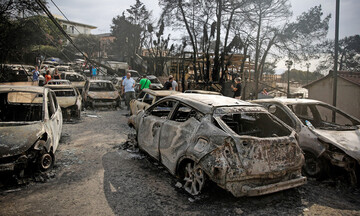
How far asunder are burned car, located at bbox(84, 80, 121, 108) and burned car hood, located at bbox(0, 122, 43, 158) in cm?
751

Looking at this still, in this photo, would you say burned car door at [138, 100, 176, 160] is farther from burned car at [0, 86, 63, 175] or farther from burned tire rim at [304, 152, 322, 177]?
burned tire rim at [304, 152, 322, 177]

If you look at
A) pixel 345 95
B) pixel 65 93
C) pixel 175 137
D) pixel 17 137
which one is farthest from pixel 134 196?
pixel 345 95

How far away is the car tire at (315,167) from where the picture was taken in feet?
15.1

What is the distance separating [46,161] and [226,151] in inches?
124

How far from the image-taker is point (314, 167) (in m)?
4.75

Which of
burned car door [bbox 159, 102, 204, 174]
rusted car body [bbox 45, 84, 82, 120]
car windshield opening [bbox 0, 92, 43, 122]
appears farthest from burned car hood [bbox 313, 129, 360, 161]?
rusted car body [bbox 45, 84, 82, 120]

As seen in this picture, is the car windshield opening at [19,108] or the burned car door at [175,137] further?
the car windshield opening at [19,108]

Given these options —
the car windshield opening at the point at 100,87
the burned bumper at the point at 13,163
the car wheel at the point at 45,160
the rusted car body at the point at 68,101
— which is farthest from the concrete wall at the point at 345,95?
the burned bumper at the point at 13,163

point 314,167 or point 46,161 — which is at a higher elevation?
point 46,161

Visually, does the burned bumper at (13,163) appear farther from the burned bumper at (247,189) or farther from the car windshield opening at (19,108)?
the burned bumper at (247,189)

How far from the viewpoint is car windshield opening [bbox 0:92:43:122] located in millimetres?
6141

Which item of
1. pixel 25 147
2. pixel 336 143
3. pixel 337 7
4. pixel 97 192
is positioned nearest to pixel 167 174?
pixel 97 192

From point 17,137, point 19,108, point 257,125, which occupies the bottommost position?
point 17,137

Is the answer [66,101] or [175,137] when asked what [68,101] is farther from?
[175,137]
